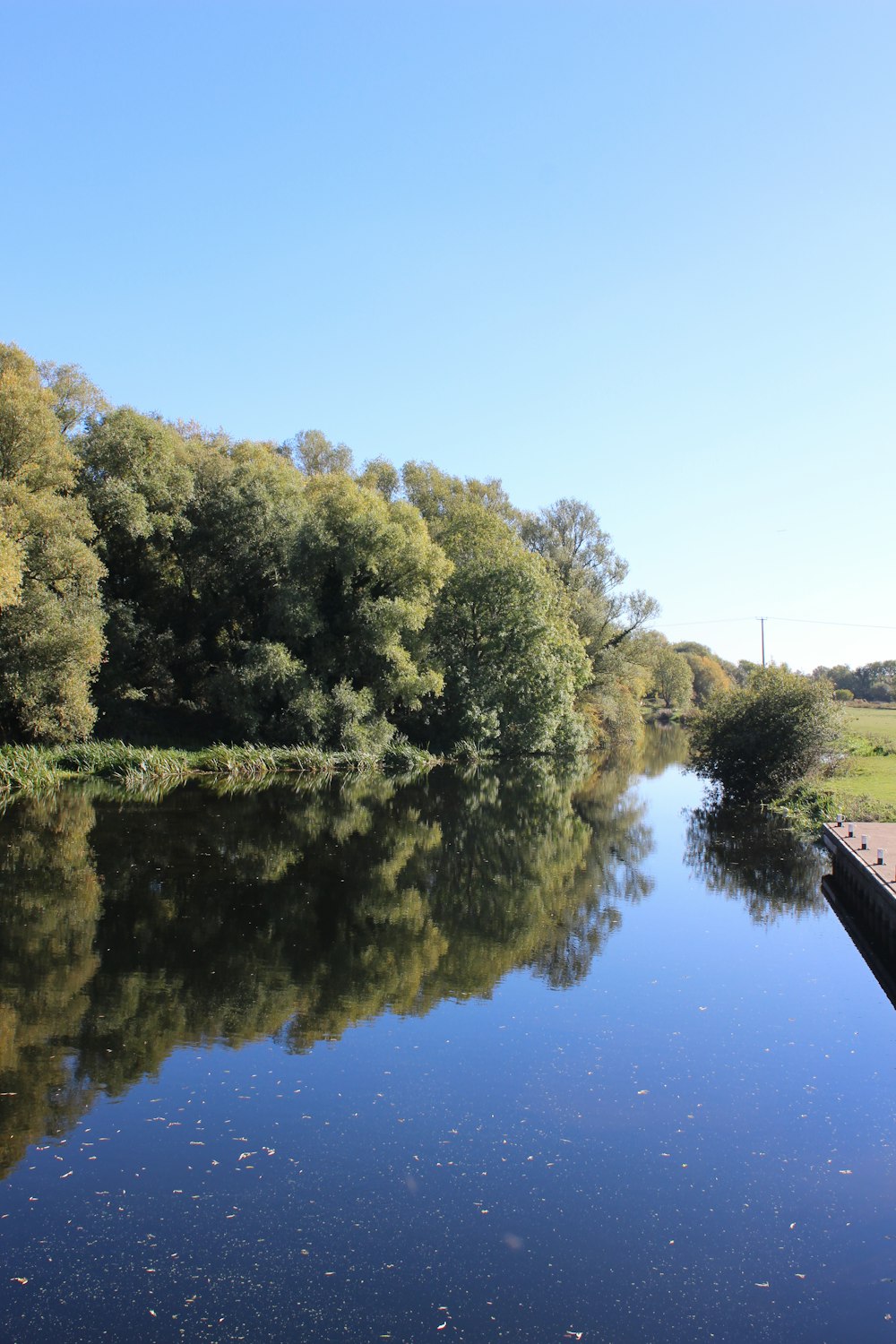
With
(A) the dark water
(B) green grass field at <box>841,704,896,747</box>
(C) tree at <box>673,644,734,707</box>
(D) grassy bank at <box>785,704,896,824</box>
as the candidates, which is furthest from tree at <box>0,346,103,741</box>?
(C) tree at <box>673,644,734,707</box>

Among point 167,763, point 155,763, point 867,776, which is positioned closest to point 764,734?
point 867,776

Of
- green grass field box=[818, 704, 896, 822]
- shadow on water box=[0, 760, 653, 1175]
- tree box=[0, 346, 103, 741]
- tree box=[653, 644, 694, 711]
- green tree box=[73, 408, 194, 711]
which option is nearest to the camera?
shadow on water box=[0, 760, 653, 1175]

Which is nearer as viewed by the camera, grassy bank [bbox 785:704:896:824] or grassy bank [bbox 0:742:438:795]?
grassy bank [bbox 785:704:896:824]

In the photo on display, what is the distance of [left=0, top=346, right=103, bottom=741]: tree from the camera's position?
3334 centimetres

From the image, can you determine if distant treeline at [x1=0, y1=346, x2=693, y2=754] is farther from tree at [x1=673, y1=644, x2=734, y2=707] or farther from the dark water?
tree at [x1=673, y1=644, x2=734, y2=707]

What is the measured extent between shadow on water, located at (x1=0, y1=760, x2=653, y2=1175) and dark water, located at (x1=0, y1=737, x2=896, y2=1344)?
0.08 meters

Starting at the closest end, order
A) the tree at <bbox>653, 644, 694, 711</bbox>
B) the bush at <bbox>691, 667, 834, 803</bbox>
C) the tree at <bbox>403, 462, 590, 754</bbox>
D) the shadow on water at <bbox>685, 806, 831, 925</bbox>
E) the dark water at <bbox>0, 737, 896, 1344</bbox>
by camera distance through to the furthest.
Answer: the dark water at <bbox>0, 737, 896, 1344</bbox> < the shadow on water at <bbox>685, 806, 831, 925</bbox> < the bush at <bbox>691, 667, 834, 803</bbox> < the tree at <bbox>403, 462, 590, 754</bbox> < the tree at <bbox>653, 644, 694, 711</bbox>

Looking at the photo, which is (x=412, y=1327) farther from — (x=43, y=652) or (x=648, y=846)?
(x=43, y=652)

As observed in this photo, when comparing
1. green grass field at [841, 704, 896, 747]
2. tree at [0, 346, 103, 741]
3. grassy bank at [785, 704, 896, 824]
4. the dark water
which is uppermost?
tree at [0, 346, 103, 741]

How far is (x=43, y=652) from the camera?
33.6m

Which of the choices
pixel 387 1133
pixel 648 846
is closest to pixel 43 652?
pixel 648 846

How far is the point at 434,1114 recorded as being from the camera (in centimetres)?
902

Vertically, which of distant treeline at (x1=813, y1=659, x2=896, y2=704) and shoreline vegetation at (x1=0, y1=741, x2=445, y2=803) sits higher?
distant treeline at (x1=813, y1=659, x2=896, y2=704)

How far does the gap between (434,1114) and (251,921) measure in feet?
24.2
